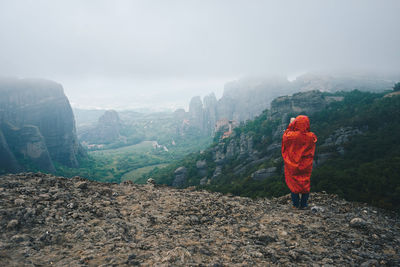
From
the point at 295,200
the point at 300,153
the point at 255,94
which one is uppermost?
the point at 255,94

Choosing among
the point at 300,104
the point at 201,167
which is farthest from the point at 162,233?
the point at 300,104

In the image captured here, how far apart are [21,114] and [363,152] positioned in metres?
114

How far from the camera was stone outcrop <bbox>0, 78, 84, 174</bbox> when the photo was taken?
230 ft

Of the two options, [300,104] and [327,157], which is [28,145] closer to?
[327,157]

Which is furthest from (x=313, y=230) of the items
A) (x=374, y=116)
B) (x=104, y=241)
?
(x=374, y=116)

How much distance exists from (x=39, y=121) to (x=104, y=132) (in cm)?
8096

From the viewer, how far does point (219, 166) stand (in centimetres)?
5331

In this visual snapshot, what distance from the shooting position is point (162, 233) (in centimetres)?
454

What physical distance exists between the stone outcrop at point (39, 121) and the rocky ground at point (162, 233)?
8465cm

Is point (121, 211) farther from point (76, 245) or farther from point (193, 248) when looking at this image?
point (193, 248)

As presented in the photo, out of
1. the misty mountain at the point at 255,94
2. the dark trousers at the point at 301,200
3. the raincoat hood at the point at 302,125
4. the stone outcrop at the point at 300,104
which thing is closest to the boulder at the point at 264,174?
the dark trousers at the point at 301,200

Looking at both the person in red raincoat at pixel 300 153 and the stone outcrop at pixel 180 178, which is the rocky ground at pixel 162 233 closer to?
the person in red raincoat at pixel 300 153

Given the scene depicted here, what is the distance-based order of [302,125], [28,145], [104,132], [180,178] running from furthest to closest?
[104,132] < [28,145] < [180,178] < [302,125]

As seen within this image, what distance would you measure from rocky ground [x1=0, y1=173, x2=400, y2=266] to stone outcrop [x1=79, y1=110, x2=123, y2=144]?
173 metres
